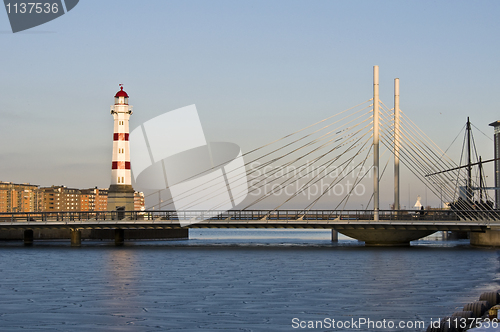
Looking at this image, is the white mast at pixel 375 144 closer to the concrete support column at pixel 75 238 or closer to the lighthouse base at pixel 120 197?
the concrete support column at pixel 75 238

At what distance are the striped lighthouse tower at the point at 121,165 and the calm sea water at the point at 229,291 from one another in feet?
89.9

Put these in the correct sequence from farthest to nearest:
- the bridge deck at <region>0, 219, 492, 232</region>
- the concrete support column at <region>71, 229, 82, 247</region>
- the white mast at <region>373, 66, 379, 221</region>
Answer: the concrete support column at <region>71, 229, 82, 247</region>, the white mast at <region>373, 66, 379, 221</region>, the bridge deck at <region>0, 219, 492, 232</region>

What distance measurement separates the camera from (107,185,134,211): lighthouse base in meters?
73.6

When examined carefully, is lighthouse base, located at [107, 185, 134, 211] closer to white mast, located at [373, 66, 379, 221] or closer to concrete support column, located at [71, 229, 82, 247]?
concrete support column, located at [71, 229, 82, 247]

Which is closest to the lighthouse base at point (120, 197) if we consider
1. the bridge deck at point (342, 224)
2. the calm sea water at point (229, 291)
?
the bridge deck at point (342, 224)

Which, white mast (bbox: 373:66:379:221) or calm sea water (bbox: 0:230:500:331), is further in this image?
white mast (bbox: 373:66:379:221)

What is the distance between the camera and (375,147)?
54281 millimetres

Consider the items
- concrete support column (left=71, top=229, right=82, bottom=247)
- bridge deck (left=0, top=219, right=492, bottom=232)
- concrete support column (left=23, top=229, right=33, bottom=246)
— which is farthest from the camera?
concrete support column (left=23, top=229, right=33, bottom=246)

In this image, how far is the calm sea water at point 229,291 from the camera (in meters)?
20.5

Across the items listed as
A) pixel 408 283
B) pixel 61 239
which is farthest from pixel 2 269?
pixel 61 239

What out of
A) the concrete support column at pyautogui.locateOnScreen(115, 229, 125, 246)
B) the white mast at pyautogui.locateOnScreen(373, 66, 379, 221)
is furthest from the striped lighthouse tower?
the white mast at pyautogui.locateOnScreen(373, 66, 379, 221)

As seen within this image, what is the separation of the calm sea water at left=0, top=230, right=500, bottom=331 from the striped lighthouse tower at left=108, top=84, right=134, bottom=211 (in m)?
27.4

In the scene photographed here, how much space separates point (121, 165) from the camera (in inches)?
2896

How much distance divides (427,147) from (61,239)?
52415mm
